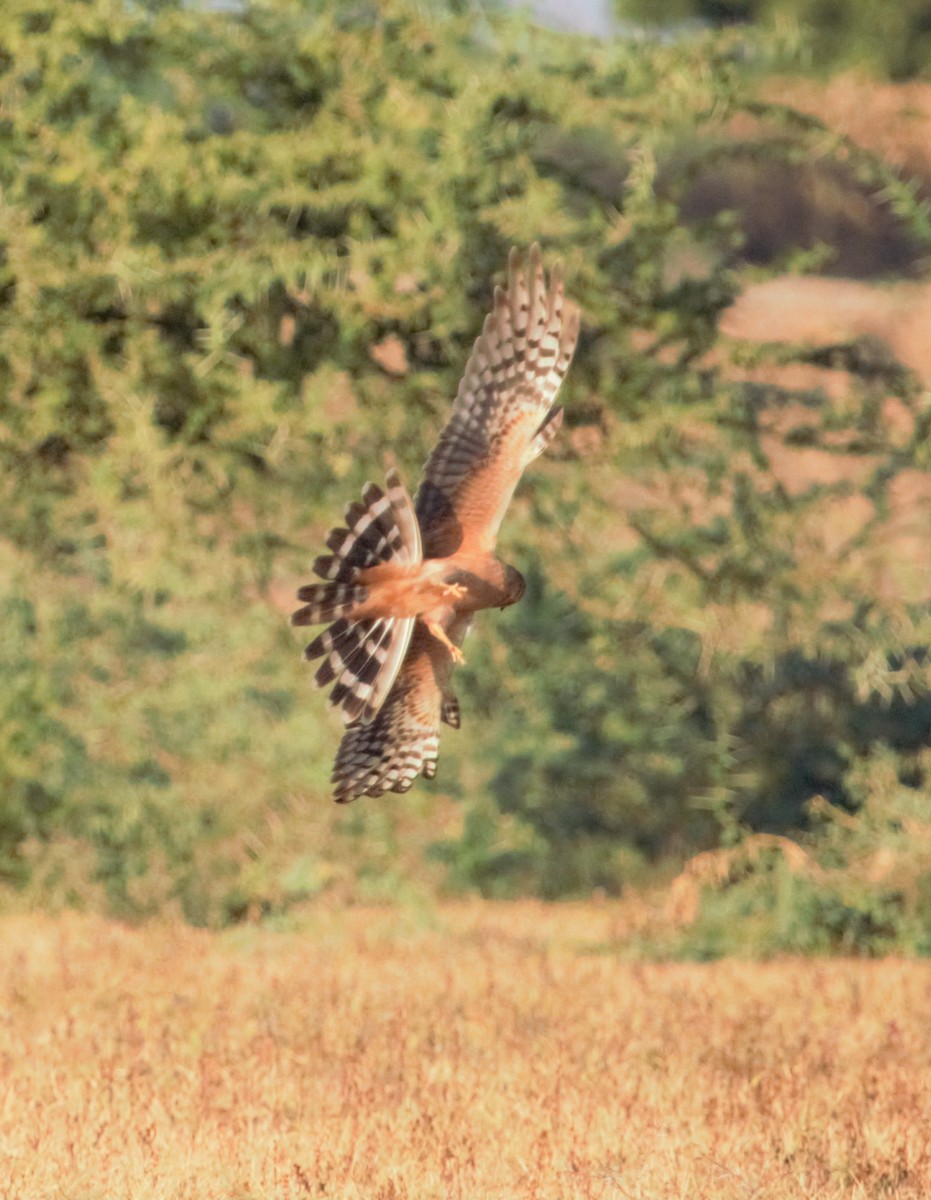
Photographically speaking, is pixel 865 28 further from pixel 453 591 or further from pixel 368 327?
pixel 453 591

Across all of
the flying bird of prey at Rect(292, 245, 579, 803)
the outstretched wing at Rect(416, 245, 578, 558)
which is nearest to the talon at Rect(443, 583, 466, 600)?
the flying bird of prey at Rect(292, 245, 579, 803)

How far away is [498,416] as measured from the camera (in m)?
6.97

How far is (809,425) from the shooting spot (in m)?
9.77

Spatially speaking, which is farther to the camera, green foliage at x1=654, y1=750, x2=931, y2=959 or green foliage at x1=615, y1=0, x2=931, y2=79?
green foliage at x1=615, y1=0, x2=931, y2=79

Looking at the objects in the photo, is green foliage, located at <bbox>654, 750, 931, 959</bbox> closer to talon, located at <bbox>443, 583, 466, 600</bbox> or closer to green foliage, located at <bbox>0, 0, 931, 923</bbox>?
green foliage, located at <bbox>0, 0, 931, 923</bbox>

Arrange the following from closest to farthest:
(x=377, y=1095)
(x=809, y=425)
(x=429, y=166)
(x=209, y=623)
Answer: (x=377, y=1095) → (x=429, y=166) → (x=809, y=425) → (x=209, y=623)

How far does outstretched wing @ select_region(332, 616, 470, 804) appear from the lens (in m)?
6.24

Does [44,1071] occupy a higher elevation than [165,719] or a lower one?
lower

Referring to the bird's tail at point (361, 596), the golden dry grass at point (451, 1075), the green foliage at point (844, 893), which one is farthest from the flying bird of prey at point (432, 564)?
the green foliage at point (844, 893)

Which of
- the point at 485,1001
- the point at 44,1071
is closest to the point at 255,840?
the point at 485,1001

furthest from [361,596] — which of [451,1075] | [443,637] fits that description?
[451,1075]

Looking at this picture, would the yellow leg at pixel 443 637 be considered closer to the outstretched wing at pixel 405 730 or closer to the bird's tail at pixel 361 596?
the bird's tail at pixel 361 596

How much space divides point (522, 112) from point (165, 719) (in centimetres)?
440

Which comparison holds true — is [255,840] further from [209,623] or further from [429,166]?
[429,166]
